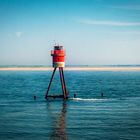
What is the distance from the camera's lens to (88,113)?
5912 cm

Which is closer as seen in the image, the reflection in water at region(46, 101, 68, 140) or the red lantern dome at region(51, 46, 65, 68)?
the reflection in water at region(46, 101, 68, 140)

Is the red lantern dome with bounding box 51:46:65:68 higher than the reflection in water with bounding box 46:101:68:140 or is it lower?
higher

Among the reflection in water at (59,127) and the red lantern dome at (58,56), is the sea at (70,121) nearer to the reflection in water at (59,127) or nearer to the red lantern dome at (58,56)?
the reflection in water at (59,127)

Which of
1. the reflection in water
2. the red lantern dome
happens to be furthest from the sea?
the red lantern dome

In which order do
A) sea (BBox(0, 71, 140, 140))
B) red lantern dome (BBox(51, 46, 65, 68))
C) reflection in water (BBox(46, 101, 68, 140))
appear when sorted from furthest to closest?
1. red lantern dome (BBox(51, 46, 65, 68))
2. sea (BBox(0, 71, 140, 140))
3. reflection in water (BBox(46, 101, 68, 140))

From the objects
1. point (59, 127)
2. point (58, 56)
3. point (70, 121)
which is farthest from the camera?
point (58, 56)

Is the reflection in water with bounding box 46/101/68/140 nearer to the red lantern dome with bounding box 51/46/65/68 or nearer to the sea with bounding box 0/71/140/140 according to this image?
the sea with bounding box 0/71/140/140

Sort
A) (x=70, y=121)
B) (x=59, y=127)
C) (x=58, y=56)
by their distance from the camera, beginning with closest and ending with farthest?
(x=59, y=127) → (x=70, y=121) → (x=58, y=56)

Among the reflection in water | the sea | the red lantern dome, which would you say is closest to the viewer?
the reflection in water

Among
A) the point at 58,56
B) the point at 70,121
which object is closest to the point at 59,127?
the point at 70,121

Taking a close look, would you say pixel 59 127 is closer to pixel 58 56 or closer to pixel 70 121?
pixel 70 121

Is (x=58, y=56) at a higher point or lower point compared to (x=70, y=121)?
higher

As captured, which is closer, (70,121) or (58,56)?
(70,121)

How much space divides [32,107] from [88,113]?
41.2 feet
